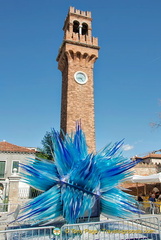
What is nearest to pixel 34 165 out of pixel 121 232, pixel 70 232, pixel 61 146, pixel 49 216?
pixel 61 146

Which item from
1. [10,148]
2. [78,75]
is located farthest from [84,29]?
[10,148]

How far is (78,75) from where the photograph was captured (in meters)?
17.1

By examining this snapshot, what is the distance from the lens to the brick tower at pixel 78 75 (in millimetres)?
15797

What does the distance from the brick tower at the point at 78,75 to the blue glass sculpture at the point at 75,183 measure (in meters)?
8.75

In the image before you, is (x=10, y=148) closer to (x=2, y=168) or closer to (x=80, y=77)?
(x=2, y=168)

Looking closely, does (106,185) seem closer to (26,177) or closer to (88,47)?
(26,177)

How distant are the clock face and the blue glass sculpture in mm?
11163

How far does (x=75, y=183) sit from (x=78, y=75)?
12.8 meters

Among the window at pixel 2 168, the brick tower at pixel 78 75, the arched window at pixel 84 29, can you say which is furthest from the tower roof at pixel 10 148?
the arched window at pixel 84 29

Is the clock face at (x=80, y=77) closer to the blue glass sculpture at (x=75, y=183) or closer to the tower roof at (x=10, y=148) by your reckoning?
the blue glass sculpture at (x=75, y=183)

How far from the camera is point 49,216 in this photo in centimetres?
555

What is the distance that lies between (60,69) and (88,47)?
144 inches

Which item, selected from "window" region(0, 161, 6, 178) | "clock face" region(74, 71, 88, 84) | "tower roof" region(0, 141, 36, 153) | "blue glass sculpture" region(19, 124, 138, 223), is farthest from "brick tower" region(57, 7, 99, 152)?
"window" region(0, 161, 6, 178)

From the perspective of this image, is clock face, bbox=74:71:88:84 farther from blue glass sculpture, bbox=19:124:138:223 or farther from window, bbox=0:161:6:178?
window, bbox=0:161:6:178
